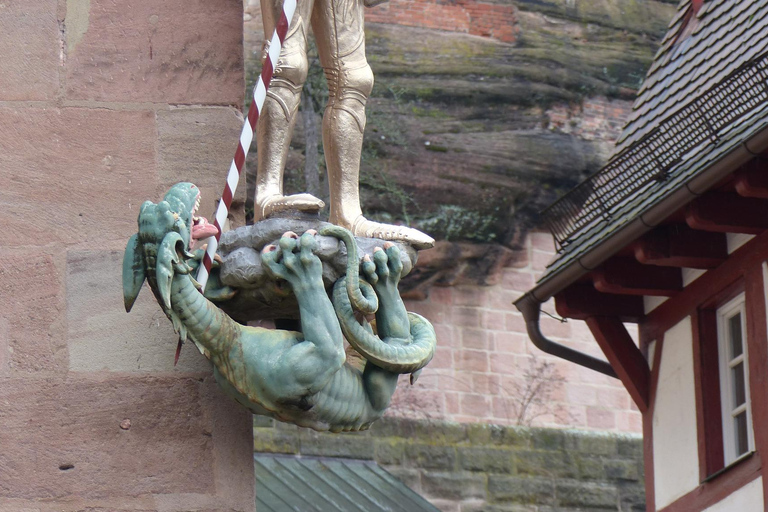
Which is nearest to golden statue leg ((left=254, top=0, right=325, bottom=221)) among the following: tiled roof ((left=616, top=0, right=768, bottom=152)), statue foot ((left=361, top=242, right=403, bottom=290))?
statue foot ((left=361, top=242, right=403, bottom=290))

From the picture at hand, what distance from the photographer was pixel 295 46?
5582 millimetres

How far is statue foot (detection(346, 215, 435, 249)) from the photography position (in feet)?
17.2

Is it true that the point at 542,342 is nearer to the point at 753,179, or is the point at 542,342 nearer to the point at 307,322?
the point at 753,179

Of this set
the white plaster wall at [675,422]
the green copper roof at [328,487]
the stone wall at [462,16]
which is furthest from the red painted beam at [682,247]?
the stone wall at [462,16]

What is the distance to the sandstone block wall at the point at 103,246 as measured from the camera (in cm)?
501

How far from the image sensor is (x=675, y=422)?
501 inches

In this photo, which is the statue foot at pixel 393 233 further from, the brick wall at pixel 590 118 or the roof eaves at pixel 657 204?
the brick wall at pixel 590 118

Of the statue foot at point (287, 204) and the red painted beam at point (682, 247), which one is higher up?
the red painted beam at point (682, 247)

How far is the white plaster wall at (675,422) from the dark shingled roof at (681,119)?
88 centimetres

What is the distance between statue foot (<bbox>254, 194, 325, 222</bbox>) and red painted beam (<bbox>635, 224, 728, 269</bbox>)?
731cm

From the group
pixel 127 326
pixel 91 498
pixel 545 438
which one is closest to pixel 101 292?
pixel 127 326

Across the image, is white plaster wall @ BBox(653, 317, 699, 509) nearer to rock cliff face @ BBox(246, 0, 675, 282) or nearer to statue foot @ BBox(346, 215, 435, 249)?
statue foot @ BBox(346, 215, 435, 249)

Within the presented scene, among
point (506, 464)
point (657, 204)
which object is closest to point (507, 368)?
point (506, 464)

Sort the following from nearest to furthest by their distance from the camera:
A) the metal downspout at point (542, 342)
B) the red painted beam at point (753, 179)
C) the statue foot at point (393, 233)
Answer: the statue foot at point (393, 233), the red painted beam at point (753, 179), the metal downspout at point (542, 342)
